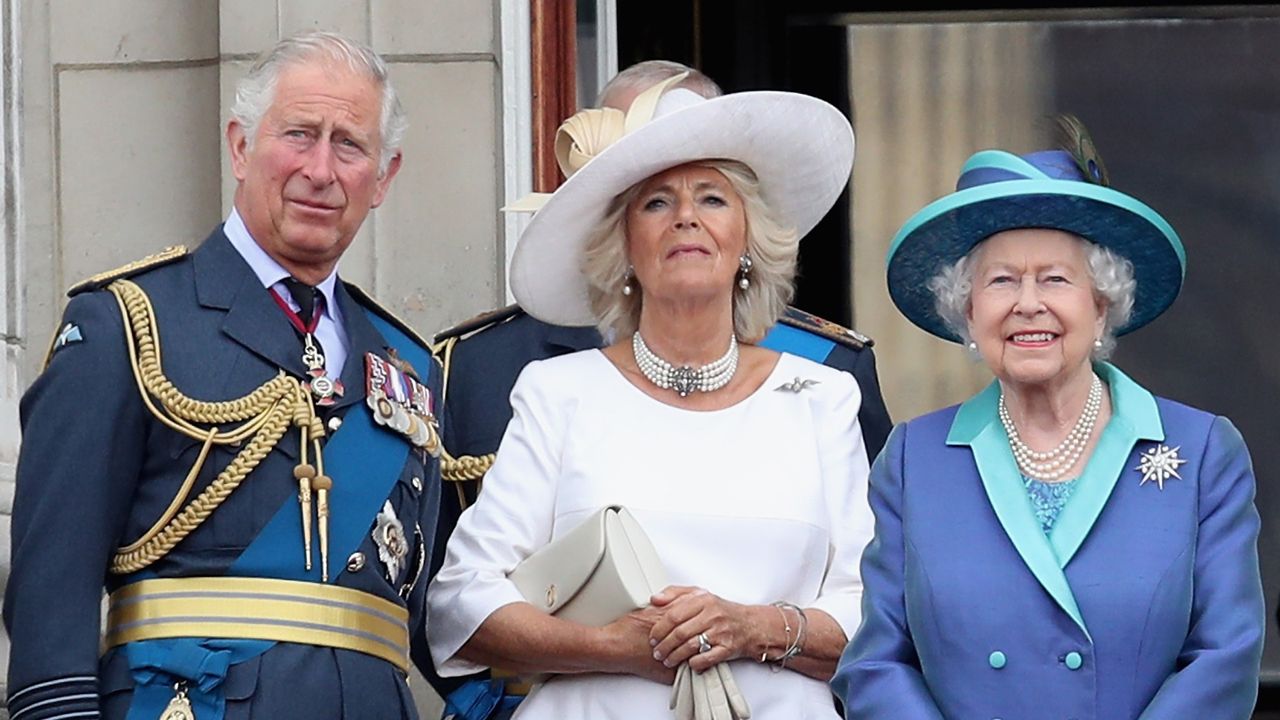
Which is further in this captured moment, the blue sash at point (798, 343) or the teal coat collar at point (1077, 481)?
the blue sash at point (798, 343)

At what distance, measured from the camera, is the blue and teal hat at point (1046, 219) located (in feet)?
14.3

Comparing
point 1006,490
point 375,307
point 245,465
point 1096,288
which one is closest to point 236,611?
point 245,465

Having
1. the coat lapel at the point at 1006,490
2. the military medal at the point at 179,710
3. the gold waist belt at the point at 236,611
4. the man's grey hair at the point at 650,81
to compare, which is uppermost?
the man's grey hair at the point at 650,81

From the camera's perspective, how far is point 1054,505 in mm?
4320

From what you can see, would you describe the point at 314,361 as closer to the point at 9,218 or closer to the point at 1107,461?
the point at 1107,461

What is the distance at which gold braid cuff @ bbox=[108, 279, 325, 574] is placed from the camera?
14.7 ft

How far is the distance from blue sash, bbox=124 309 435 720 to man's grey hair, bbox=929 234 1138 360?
3.03 ft

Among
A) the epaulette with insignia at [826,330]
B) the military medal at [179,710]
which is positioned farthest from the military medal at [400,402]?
the epaulette with insignia at [826,330]

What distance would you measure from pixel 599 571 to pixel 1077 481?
79 cm

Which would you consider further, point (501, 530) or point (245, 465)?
point (501, 530)

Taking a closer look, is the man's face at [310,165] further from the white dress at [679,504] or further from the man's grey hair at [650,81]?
the man's grey hair at [650,81]

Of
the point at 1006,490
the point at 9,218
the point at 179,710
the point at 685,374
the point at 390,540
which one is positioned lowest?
the point at 179,710

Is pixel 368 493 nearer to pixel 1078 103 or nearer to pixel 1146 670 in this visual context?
pixel 1146 670

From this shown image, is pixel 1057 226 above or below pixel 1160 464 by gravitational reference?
above
